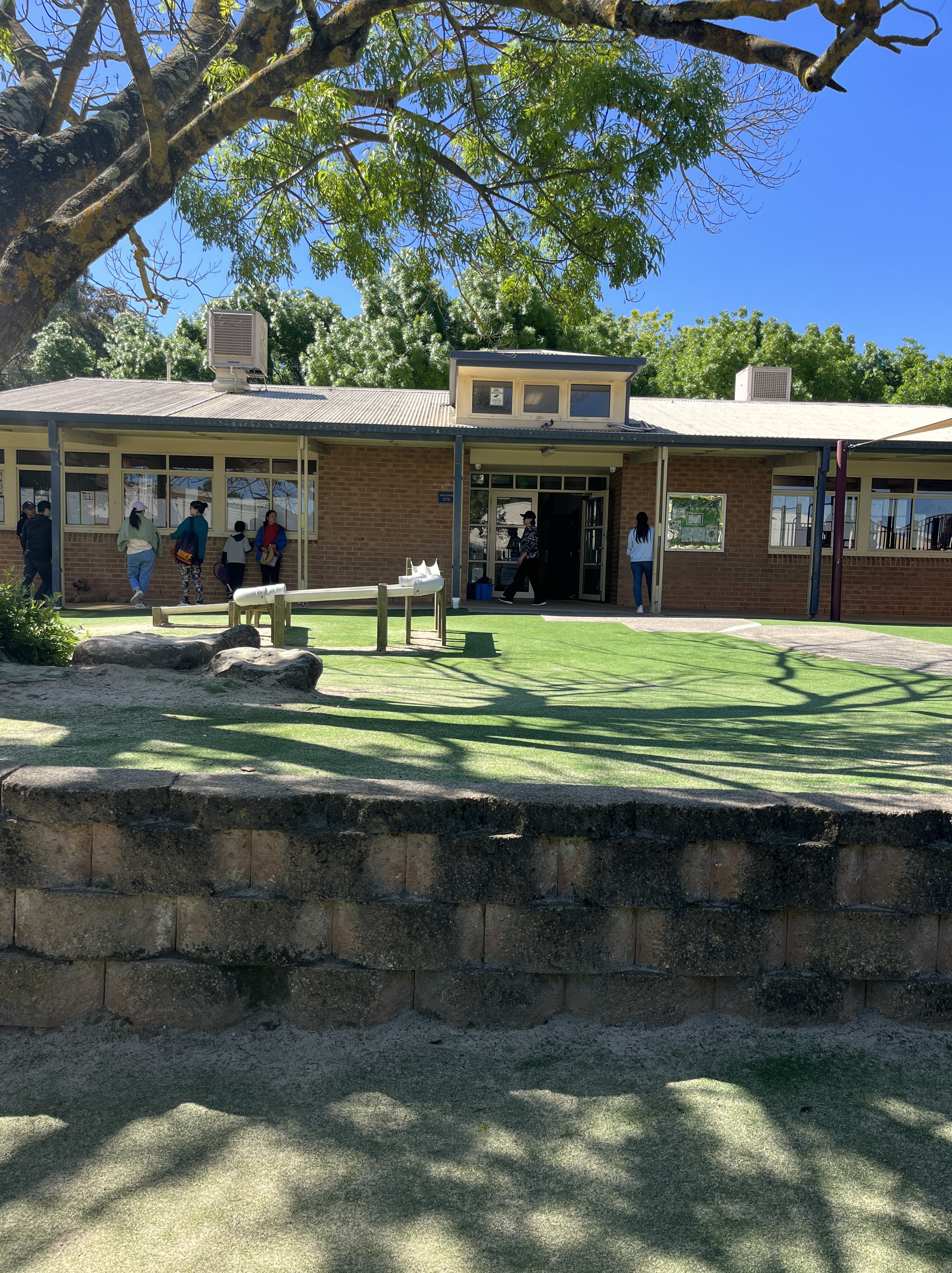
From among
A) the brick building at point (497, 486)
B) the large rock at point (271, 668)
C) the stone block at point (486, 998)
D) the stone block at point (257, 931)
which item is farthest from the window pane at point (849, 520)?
the stone block at point (257, 931)

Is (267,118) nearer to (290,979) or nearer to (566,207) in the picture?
(566,207)

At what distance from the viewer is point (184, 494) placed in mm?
17750

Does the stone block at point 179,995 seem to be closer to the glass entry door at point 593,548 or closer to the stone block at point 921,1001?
the stone block at point 921,1001

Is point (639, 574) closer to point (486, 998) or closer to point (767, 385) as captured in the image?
point (767, 385)

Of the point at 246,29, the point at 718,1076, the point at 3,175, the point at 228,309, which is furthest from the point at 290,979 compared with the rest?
the point at 228,309

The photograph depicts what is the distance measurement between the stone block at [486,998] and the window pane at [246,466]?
1590 cm

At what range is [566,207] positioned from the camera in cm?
783

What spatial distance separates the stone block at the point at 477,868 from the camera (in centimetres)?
285

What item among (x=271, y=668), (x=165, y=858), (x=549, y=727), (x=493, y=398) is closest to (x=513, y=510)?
(x=493, y=398)

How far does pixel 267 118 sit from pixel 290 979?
6154 millimetres

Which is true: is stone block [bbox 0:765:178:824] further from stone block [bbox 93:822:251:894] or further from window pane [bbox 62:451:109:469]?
window pane [bbox 62:451:109:469]

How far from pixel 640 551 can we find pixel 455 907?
42.8ft

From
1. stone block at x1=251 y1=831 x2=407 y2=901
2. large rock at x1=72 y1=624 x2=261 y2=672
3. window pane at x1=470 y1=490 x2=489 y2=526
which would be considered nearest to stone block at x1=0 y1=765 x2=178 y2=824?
stone block at x1=251 y1=831 x2=407 y2=901

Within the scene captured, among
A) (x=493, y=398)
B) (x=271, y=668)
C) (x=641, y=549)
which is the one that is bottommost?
(x=271, y=668)
